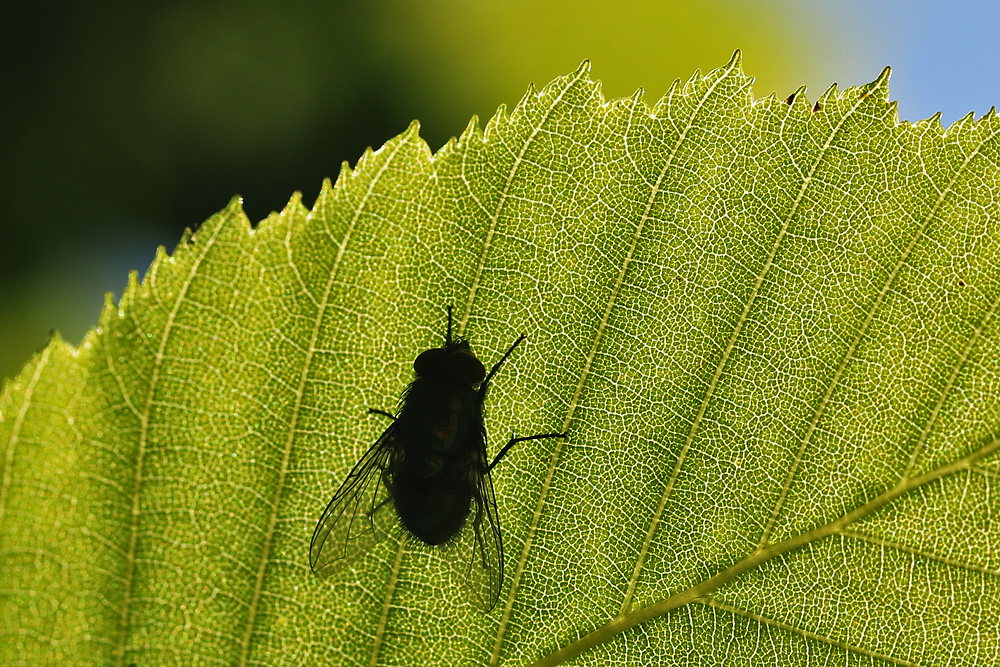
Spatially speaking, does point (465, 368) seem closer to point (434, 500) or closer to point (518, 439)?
point (518, 439)

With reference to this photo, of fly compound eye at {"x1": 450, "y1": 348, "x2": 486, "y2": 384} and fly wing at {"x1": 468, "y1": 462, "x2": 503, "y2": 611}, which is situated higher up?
fly compound eye at {"x1": 450, "y1": 348, "x2": 486, "y2": 384}

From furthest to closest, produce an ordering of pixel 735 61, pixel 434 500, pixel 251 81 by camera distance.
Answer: pixel 251 81
pixel 434 500
pixel 735 61

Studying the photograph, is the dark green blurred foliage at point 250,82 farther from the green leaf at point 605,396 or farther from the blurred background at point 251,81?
the green leaf at point 605,396

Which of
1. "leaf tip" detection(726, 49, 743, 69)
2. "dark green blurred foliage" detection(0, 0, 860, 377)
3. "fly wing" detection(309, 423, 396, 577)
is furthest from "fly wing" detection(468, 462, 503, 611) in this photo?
"dark green blurred foliage" detection(0, 0, 860, 377)

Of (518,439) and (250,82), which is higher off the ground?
(250,82)

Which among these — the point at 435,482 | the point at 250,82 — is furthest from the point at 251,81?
the point at 435,482

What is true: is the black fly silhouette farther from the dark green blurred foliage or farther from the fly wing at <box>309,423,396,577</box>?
the dark green blurred foliage
